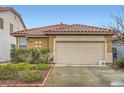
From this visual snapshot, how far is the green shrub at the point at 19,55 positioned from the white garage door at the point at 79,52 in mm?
2577

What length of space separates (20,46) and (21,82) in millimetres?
14605

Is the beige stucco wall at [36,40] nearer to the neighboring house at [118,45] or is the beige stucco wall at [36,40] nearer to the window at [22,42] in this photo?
the window at [22,42]

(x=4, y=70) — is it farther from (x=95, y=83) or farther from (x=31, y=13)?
(x=31, y=13)

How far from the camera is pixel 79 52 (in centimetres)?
2834

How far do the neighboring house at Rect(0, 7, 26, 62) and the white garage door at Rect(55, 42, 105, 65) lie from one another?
268 inches

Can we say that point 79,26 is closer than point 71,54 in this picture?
No

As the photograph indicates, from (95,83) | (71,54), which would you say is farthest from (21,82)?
(71,54)

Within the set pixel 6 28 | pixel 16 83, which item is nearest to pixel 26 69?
pixel 16 83

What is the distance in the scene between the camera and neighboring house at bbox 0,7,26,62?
106ft

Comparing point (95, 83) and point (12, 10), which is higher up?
point (12, 10)

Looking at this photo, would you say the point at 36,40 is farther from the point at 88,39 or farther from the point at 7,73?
the point at 7,73

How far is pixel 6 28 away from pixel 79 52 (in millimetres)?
9217

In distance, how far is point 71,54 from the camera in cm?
2830
